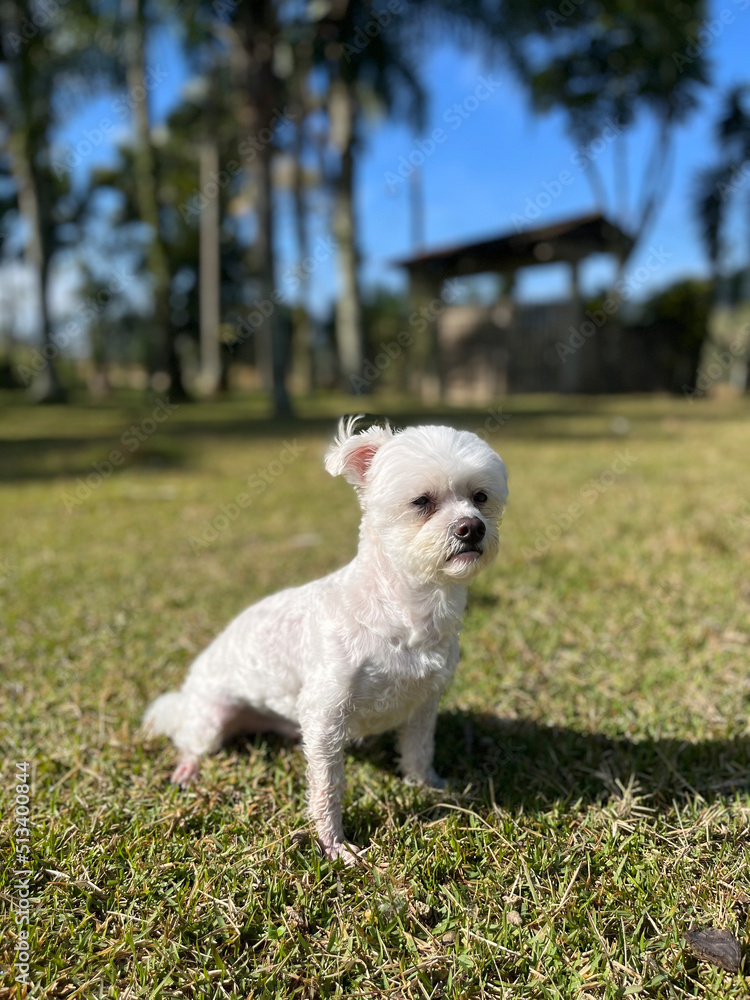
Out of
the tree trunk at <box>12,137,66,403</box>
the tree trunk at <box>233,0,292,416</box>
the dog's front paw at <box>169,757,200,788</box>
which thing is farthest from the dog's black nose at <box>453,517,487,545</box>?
the tree trunk at <box>12,137,66,403</box>

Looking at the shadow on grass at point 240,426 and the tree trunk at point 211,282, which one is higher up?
the tree trunk at point 211,282

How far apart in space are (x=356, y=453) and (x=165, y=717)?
1.35 meters

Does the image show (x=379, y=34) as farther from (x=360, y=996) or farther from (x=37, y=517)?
(x=360, y=996)

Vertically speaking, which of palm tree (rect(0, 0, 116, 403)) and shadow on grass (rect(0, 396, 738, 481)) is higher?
palm tree (rect(0, 0, 116, 403))

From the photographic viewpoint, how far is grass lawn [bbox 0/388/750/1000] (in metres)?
1.68

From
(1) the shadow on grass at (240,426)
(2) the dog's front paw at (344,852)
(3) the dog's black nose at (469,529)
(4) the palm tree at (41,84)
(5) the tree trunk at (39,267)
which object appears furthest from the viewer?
(5) the tree trunk at (39,267)

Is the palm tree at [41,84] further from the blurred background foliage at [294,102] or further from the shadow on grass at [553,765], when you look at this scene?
the shadow on grass at [553,765]

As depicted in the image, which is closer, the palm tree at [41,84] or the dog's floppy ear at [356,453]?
the dog's floppy ear at [356,453]

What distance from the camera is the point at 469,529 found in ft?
6.09

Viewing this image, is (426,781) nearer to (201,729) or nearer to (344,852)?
(344,852)

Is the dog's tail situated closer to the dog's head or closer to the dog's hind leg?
the dog's hind leg

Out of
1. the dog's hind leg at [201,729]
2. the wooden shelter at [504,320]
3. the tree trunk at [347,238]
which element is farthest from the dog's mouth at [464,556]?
the wooden shelter at [504,320]

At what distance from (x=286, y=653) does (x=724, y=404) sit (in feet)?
48.5

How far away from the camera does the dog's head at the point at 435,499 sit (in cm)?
186
